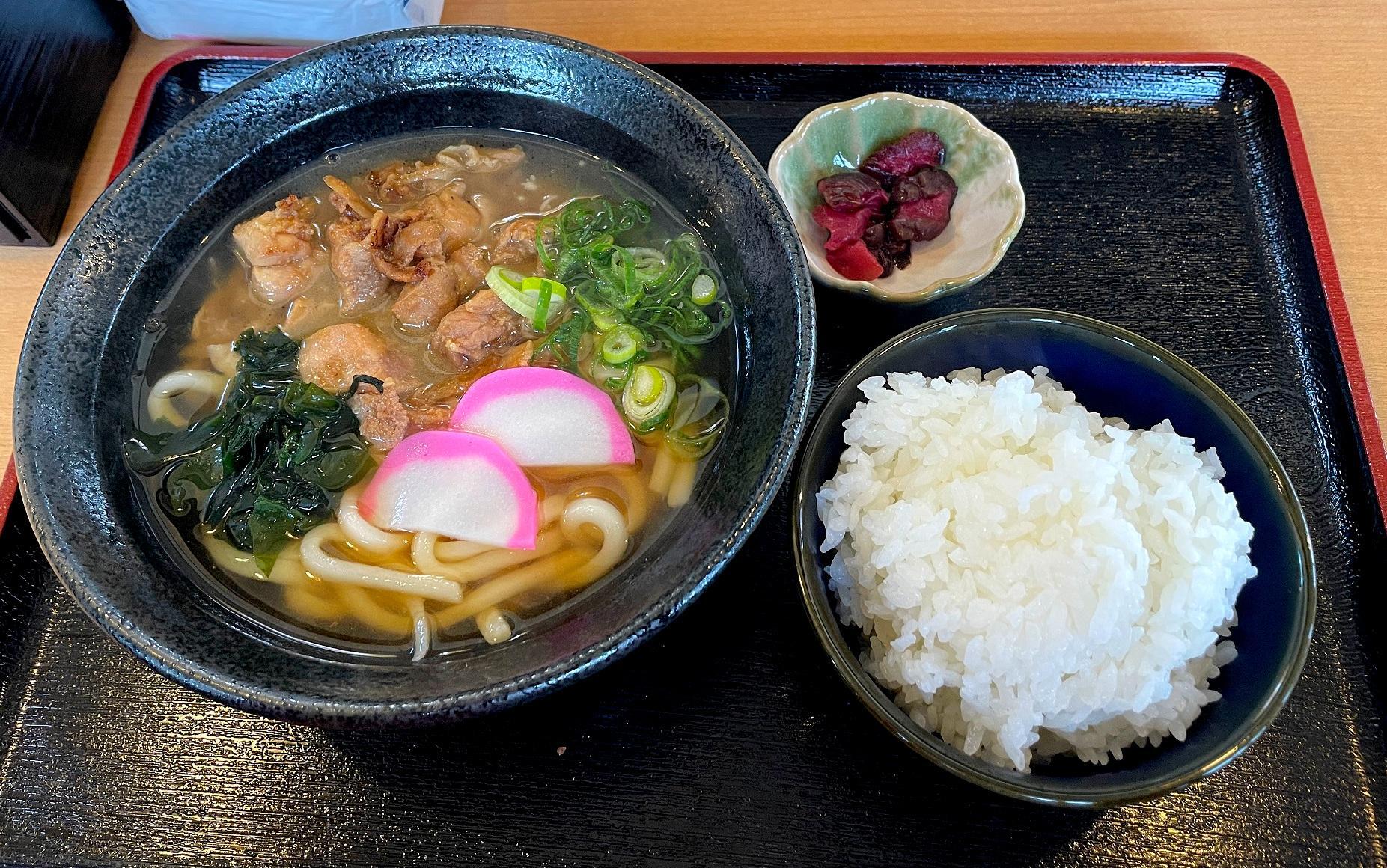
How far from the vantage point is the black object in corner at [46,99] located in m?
2.28

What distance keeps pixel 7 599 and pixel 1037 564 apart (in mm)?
2160

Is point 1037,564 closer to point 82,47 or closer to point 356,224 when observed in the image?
point 356,224

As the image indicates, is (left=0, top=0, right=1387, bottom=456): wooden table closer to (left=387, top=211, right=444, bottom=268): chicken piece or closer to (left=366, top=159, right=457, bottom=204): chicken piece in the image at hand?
(left=366, top=159, right=457, bottom=204): chicken piece

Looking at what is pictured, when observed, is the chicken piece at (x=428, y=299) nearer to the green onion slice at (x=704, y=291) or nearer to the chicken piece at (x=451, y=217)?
the chicken piece at (x=451, y=217)

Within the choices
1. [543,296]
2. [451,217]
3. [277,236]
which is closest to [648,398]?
[543,296]

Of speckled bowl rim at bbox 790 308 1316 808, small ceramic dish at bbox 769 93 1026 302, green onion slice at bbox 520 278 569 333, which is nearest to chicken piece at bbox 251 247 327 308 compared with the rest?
green onion slice at bbox 520 278 569 333

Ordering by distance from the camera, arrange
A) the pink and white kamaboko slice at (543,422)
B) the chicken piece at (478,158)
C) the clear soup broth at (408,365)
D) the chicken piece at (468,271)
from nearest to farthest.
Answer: the clear soup broth at (408,365), the pink and white kamaboko slice at (543,422), the chicken piece at (468,271), the chicken piece at (478,158)

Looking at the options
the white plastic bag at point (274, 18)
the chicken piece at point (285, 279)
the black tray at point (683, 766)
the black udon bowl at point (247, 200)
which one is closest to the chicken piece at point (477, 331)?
the chicken piece at point (285, 279)

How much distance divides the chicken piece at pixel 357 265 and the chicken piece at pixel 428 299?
7 centimetres

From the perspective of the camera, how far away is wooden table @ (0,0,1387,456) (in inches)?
102

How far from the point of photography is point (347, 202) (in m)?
2.07

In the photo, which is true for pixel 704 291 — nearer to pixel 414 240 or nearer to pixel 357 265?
pixel 414 240

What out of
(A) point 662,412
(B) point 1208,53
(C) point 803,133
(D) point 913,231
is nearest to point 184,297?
(A) point 662,412

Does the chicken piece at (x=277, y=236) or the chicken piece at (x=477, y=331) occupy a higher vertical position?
the chicken piece at (x=277, y=236)
